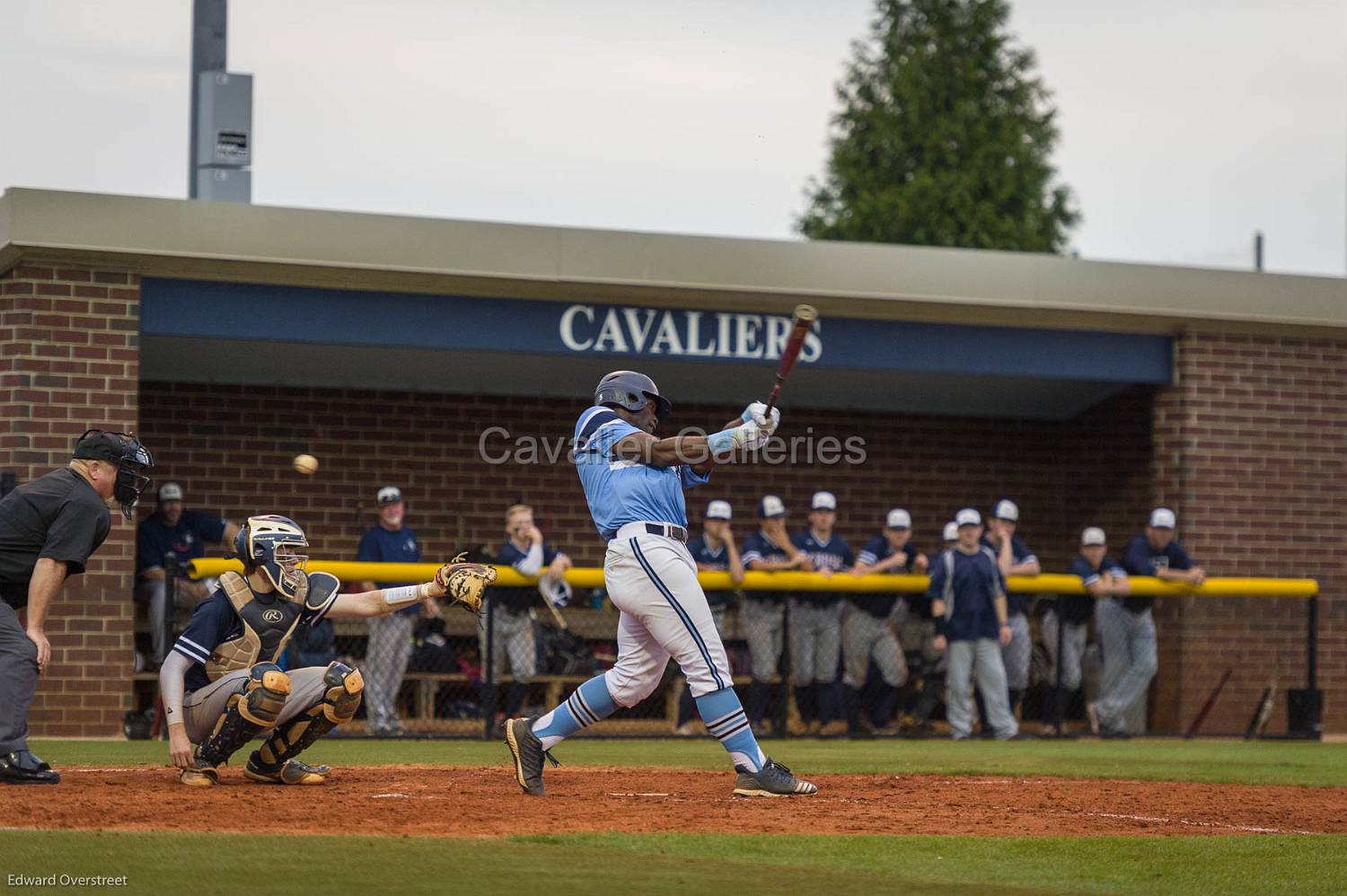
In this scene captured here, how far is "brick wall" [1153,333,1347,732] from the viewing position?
14.7m

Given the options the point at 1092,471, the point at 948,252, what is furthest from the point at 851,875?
the point at 1092,471

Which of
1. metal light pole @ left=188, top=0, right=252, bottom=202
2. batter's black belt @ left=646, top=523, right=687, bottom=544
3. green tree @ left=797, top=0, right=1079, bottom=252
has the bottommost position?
batter's black belt @ left=646, top=523, right=687, bottom=544

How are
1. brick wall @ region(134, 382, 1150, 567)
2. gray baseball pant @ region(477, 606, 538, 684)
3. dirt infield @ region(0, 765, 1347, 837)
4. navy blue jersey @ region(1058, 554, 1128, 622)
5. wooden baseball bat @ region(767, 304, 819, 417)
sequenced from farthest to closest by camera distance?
brick wall @ region(134, 382, 1150, 567)
navy blue jersey @ region(1058, 554, 1128, 622)
gray baseball pant @ region(477, 606, 538, 684)
wooden baseball bat @ region(767, 304, 819, 417)
dirt infield @ region(0, 765, 1347, 837)

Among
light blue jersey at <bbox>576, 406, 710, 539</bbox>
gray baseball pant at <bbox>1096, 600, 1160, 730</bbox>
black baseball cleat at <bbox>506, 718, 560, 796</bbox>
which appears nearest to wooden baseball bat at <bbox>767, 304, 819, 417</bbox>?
light blue jersey at <bbox>576, 406, 710, 539</bbox>

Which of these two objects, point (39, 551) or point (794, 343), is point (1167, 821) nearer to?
point (794, 343)

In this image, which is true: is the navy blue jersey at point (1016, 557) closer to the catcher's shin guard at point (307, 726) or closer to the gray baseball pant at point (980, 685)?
the gray baseball pant at point (980, 685)

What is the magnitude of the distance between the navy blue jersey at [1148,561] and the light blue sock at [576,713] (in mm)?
7784

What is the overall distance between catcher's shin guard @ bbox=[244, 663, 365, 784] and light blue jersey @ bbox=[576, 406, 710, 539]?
4.30ft

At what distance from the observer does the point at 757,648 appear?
1305cm

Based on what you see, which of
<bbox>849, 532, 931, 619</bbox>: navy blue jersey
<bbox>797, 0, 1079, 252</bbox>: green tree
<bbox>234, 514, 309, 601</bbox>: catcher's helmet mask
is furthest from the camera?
<bbox>797, 0, 1079, 252</bbox>: green tree

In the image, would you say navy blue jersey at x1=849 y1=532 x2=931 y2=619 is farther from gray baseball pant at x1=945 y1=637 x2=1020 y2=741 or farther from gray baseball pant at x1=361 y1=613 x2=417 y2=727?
gray baseball pant at x1=361 y1=613 x2=417 y2=727

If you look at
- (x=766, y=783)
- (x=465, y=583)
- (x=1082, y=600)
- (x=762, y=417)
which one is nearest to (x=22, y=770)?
(x=465, y=583)

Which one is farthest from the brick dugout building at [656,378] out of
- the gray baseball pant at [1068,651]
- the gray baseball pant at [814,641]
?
the gray baseball pant at [814,641]

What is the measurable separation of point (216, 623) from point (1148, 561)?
900 centimetres
